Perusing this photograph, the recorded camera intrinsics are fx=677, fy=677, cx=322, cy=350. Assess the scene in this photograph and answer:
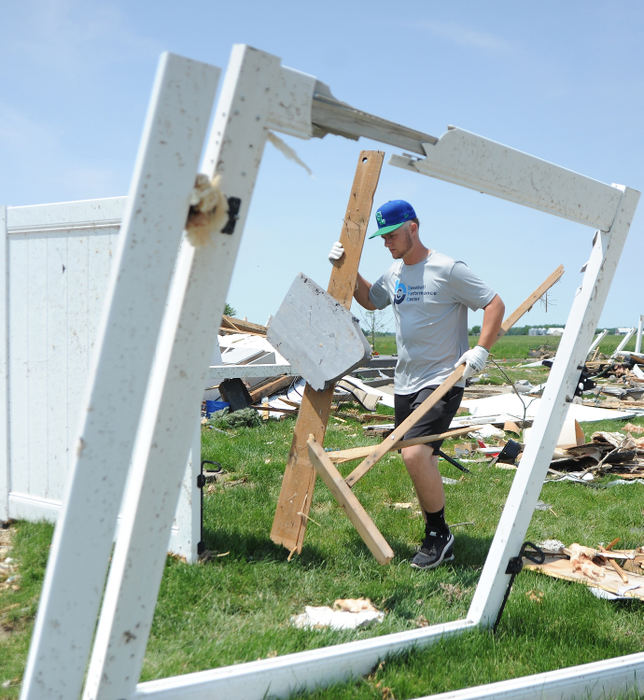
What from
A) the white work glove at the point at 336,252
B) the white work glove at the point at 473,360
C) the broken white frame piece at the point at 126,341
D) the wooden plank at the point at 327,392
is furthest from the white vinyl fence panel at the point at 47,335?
the broken white frame piece at the point at 126,341

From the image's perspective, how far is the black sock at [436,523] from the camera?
14.0 feet

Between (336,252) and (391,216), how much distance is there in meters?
0.45

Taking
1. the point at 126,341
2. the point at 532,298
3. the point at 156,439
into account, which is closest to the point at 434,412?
the point at 532,298

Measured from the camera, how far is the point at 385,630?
318cm

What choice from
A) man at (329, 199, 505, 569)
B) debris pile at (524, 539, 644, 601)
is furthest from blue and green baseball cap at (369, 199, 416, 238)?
debris pile at (524, 539, 644, 601)

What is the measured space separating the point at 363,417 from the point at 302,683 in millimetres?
7933

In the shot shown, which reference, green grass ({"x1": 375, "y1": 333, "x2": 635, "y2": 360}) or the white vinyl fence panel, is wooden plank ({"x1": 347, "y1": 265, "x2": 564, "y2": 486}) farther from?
green grass ({"x1": 375, "y1": 333, "x2": 635, "y2": 360})

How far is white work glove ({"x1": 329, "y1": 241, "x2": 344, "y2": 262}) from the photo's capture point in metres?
4.21

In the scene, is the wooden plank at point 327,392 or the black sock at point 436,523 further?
the black sock at point 436,523

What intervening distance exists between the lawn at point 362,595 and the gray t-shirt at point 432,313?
1195mm

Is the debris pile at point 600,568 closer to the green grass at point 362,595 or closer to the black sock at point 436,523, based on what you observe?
the green grass at point 362,595

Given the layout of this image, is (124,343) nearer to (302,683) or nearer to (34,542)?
(302,683)

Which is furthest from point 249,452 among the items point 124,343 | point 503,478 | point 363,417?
point 124,343

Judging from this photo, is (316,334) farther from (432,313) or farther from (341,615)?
(341,615)
